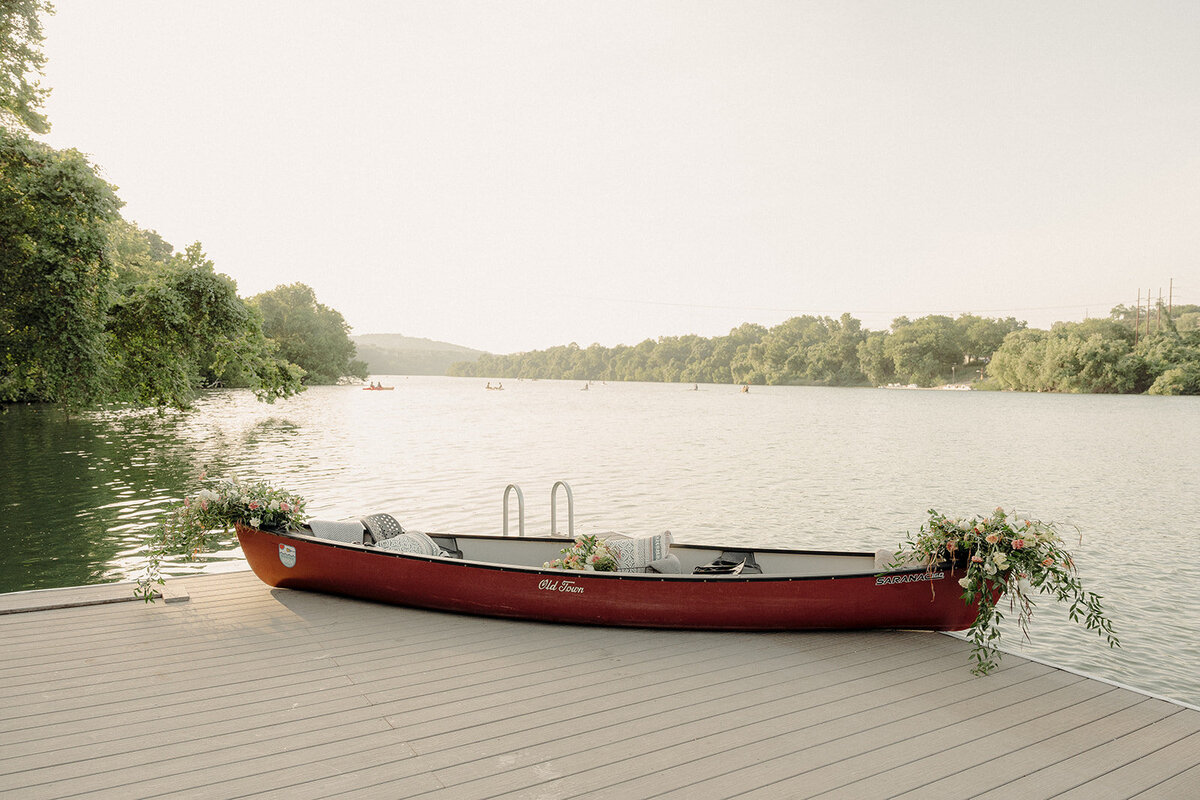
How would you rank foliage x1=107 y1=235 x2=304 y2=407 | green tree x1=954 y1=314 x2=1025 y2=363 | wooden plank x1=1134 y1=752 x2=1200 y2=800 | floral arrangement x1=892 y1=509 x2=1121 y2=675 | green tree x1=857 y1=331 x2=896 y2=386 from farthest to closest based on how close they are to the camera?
green tree x1=857 y1=331 x2=896 y2=386 < green tree x1=954 y1=314 x2=1025 y2=363 < foliage x1=107 y1=235 x2=304 y2=407 < floral arrangement x1=892 y1=509 x2=1121 y2=675 < wooden plank x1=1134 y1=752 x2=1200 y2=800

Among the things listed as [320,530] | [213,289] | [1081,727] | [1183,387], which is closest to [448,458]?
[213,289]

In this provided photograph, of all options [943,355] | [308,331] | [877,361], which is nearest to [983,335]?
[943,355]

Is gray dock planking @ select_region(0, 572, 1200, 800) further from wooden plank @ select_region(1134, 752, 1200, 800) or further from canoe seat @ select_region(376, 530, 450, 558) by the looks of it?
canoe seat @ select_region(376, 530, 450, 558)

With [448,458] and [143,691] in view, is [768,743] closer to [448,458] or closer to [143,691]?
[143,691]

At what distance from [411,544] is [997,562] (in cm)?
472

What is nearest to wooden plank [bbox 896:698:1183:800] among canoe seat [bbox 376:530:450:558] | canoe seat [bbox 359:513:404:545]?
canoe seat [bbox 376:530:450:558]

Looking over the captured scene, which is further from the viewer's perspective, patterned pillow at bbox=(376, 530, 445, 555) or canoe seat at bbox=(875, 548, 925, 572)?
patterned pillow at bbox=(376, 530, 445, 555)

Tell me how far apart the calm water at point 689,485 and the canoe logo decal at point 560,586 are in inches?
207

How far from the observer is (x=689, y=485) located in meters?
20.0

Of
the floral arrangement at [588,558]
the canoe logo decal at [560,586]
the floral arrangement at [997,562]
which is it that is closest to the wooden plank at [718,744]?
the floral arrangement at [997,562]

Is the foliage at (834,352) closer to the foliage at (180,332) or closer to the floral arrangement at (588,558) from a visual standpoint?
the foliage at (180,332)

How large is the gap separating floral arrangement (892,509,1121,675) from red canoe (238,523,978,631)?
0.22 meters

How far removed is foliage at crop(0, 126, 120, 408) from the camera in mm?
14383

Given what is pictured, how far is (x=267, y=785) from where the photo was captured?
3.38 m
